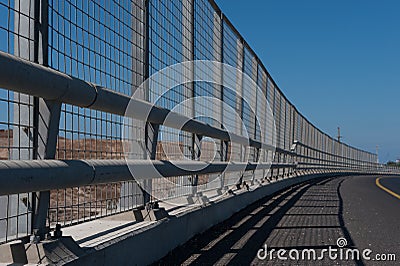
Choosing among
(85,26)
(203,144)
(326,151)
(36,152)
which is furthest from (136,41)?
(326,151)

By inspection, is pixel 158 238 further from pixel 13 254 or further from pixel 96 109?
pixel 13 254

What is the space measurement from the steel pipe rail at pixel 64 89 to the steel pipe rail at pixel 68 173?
391mm

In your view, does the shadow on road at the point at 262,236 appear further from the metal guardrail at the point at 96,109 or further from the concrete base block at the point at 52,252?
the concrete base block at the point at 52,252

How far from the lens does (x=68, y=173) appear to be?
3918 millimetres

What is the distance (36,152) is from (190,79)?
4.78 m

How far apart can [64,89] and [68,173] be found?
1.69ft

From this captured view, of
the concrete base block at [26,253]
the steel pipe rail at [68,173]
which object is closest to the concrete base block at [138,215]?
the steel pipe rail at [68,173]

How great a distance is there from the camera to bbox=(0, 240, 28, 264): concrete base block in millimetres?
3811

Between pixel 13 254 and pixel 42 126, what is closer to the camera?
pixel 13 254

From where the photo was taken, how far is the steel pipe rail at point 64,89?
330 centimetres

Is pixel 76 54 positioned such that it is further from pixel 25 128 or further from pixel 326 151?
pixel 326 151

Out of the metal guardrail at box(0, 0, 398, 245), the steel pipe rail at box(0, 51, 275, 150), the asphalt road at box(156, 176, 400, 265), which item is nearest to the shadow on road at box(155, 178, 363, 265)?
the asphalt road at box(156, 176, 400, 265)

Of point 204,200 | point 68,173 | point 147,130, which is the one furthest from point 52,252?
point 204,200

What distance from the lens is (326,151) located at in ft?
139
